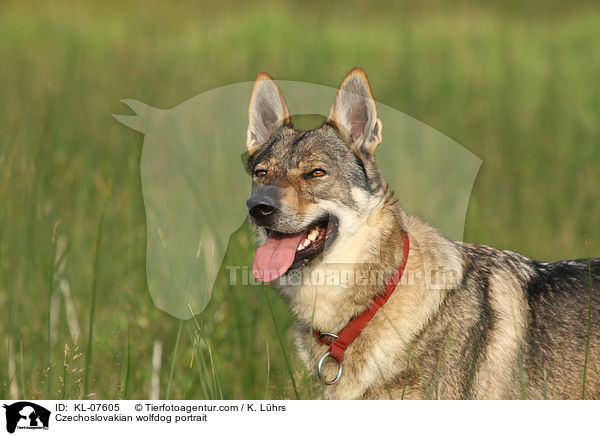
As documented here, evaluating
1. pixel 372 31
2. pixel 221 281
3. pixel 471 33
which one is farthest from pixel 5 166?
pixel 471 33

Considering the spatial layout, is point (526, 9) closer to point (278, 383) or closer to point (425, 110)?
point (425, 110)

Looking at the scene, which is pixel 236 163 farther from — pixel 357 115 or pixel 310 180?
pixel 357 115

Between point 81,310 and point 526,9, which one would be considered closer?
point 81,310

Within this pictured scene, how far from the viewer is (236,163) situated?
3.37m

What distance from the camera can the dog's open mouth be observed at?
110 inches

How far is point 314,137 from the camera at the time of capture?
3.03m

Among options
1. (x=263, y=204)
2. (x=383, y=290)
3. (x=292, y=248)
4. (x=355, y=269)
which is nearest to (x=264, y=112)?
(x=263, y=204)

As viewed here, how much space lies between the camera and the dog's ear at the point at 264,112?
2.87m

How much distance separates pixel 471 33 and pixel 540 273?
6433mm

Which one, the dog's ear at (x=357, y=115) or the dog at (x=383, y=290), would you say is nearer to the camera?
the dog's ear at (x=357, y=115)

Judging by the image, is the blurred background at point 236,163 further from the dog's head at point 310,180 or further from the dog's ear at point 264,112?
the dog's ear at point 264,112
